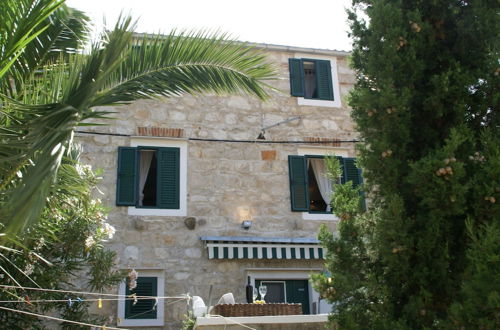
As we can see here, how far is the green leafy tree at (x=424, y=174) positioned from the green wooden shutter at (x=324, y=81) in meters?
7.17

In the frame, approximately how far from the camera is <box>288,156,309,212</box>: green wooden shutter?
12.3 metres

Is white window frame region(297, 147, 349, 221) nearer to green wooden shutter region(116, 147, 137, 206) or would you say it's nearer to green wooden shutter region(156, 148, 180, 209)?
green wooden shutter region(156, 148, 180, 209)

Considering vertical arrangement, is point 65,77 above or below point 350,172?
below

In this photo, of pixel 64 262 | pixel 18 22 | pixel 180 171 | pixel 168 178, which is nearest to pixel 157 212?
pixel 168 178

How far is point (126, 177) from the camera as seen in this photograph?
11617mm

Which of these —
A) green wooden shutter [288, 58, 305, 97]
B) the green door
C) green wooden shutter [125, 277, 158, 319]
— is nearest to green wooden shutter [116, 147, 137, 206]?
A: green wooden shutter [125, 277, 158, 319]

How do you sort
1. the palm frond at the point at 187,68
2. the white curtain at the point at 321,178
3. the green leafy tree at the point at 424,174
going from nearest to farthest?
the green leafy tree at the point at 424,174 → the palm frond at the point at 187,68 → the white curtain at the point at 321,178

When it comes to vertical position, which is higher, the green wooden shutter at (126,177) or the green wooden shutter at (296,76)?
the green wooden shutter at (296,76)

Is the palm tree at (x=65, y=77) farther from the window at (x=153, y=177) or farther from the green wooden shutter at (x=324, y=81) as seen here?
the green wooden shutter at (x=324, y=81)

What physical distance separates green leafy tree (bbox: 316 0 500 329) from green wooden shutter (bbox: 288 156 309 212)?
6.32m

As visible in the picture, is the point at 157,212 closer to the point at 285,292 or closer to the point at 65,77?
the point at 285,292

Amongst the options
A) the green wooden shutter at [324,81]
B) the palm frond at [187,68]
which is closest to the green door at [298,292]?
the green wooden shutter at [324,81]

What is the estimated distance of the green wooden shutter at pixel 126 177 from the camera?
11.5 metres

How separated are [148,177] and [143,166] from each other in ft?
0.80
